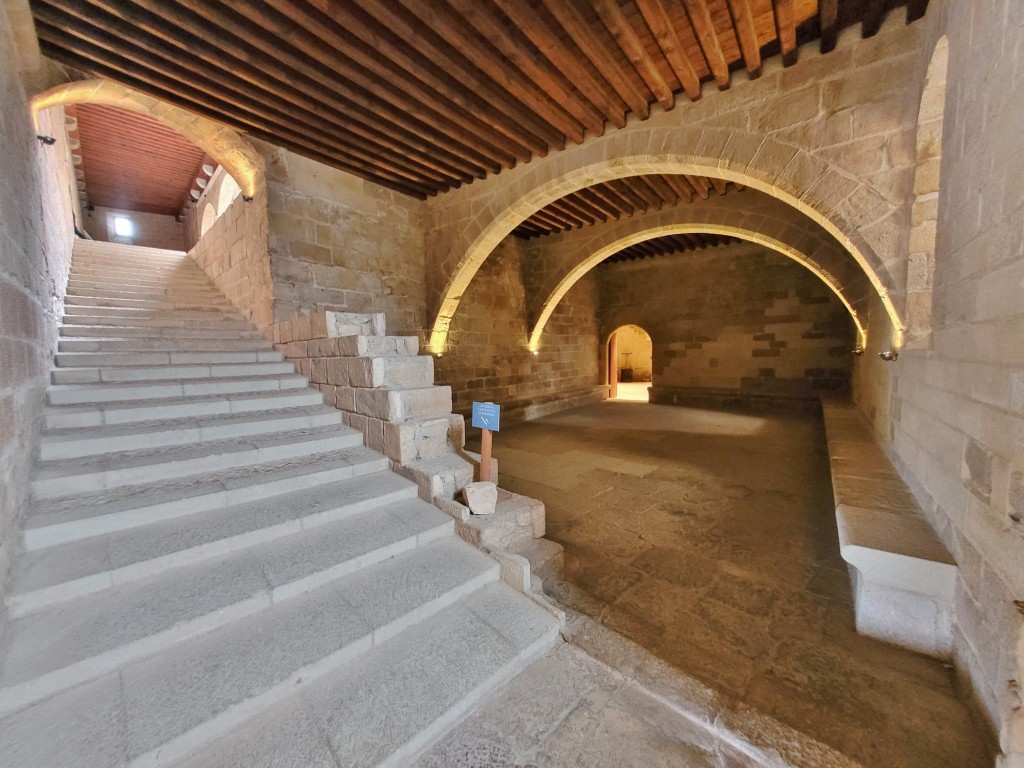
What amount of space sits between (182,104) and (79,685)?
14.6 ft

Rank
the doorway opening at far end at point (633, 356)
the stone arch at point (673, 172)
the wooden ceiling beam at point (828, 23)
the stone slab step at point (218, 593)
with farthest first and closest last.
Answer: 1. the doorway opening at far end at point (633, 356)
2. the stone arch at point (673, 172)
3. the wooden ceiling beam at point (828, 23)
4. the stone slab step at point (218, 593)

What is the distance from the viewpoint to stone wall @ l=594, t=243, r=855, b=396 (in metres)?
7.19

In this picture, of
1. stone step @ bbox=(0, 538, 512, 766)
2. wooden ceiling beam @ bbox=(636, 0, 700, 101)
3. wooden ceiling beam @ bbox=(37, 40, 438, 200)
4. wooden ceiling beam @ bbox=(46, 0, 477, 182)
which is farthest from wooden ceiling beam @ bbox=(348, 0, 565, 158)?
A: stone step @ bbox=(0, 538, 512, 766)

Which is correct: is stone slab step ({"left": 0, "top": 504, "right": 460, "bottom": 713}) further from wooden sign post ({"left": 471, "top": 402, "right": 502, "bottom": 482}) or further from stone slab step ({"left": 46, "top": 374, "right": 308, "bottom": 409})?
stone slab step ({"left": 46, "top": 374, "right": 308, "bottom": 409})

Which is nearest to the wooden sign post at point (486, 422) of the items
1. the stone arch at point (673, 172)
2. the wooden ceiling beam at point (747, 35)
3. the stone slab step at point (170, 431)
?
the stone slab step at point (170, 431)

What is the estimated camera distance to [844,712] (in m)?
1.43

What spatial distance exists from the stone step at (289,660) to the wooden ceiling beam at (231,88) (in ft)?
12.5

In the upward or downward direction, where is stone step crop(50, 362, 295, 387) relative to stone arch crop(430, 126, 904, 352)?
downward

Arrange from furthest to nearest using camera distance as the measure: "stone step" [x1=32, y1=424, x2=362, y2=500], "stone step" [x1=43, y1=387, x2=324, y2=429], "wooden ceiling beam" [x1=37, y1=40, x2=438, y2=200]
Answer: "wooden ceiling beam" [x1=37, y1=40, x2=438, y2=200] < "stone step" [x1=43, y1=387, x2=324, y2=429] < "stone step" [x1=32, y1=424, x2=362, y2=500]

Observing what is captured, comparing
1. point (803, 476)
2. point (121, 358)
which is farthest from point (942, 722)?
→ point (121, 358)

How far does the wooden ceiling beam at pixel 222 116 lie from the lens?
2938 mm

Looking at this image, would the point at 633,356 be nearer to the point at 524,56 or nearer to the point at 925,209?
the point at 925,209

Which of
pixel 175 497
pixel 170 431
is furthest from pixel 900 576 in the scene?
pixel 170 431

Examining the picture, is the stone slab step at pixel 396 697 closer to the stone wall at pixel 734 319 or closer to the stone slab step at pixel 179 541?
the stone slab step at pixel 179 541
